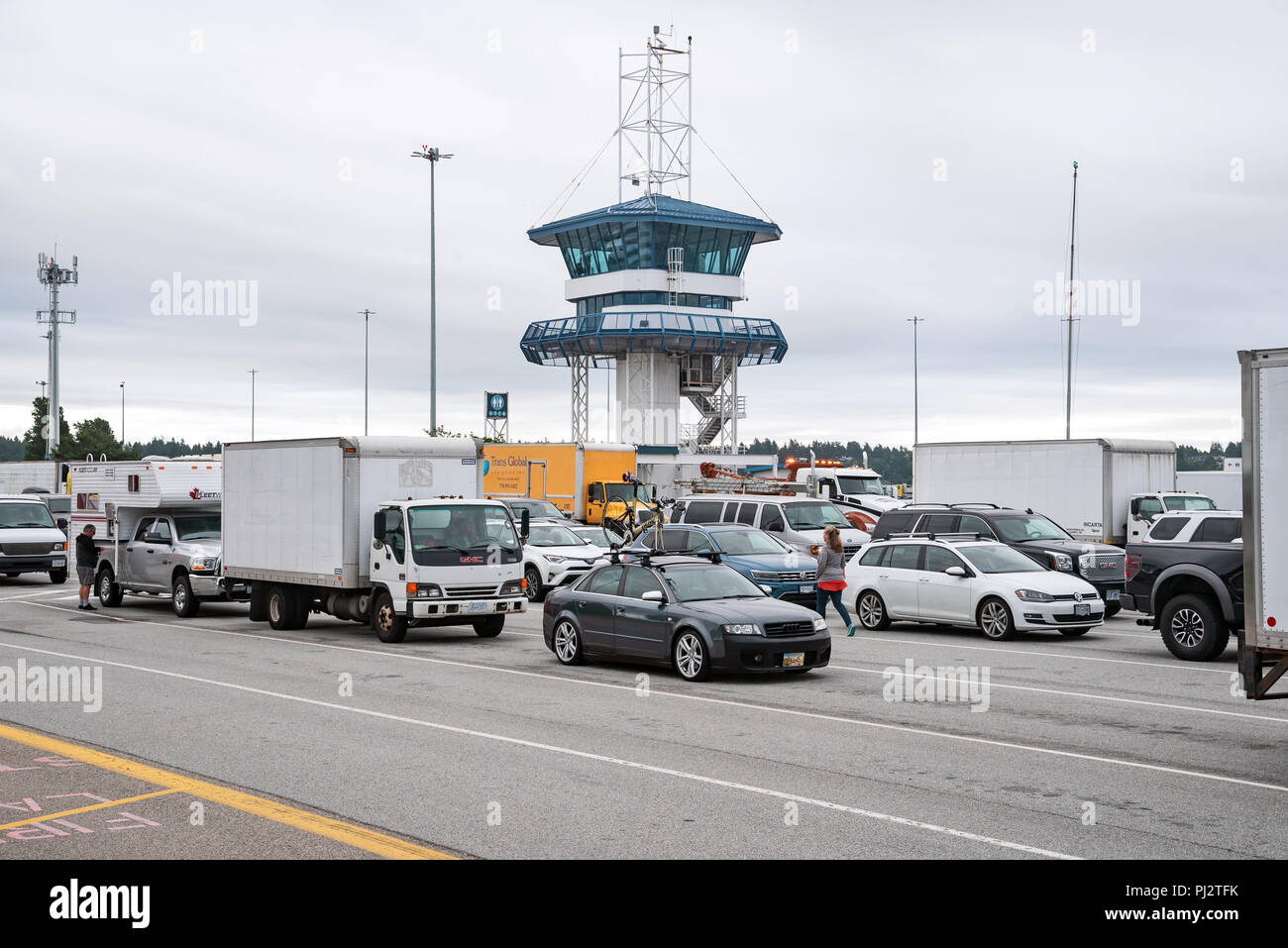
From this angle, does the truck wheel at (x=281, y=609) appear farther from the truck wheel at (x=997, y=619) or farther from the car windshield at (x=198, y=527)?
the truck wheel at (x=997, y=619)

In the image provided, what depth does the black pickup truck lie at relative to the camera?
15.9 metres

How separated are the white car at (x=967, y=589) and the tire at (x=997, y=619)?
15 millimetres

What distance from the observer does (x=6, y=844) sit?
753 centimetres

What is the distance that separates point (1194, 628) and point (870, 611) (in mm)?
5495

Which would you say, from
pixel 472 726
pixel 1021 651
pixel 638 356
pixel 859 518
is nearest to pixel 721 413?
pixel 638 356

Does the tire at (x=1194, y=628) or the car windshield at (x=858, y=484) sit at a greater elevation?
the car windshield at (x=858, y=484)

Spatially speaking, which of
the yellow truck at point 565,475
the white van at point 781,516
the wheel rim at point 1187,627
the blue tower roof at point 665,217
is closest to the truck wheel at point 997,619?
the wheel rim at point 1187,627

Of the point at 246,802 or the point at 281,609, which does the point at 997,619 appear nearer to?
the point at 281,609

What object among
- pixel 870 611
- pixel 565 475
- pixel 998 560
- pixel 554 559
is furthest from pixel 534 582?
pixel 565 475

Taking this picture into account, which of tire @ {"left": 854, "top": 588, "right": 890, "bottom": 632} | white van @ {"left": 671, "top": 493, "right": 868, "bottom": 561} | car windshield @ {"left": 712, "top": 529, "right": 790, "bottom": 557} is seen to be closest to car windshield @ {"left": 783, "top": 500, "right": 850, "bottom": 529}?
white van @ {"left": 671, "top": 493, "right": 868, "bottom": 561}

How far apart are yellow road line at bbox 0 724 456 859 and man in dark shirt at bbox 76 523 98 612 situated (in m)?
14.8

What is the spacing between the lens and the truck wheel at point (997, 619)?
18.7 meters

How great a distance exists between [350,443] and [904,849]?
1417 cm
